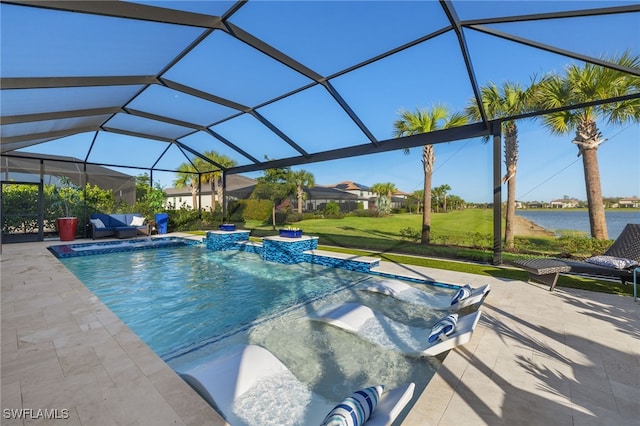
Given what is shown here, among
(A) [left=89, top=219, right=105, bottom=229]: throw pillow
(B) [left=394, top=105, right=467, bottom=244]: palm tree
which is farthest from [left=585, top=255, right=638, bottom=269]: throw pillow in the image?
(A) [left=89, top=219, right=105, bottom=229]: throw pillow

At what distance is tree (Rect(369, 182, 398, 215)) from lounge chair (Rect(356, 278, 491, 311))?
13.7 m

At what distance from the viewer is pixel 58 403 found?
7.11 ft

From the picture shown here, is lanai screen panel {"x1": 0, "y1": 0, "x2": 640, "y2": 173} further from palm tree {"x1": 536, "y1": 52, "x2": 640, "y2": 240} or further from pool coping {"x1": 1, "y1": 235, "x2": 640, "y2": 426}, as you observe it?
pool coping {"x1": 1, "y1": 235, "x2": 640, "y2": 426}

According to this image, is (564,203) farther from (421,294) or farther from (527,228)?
(421,294)

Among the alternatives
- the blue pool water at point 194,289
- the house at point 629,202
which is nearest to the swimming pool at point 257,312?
the blue pool water at point 194,289

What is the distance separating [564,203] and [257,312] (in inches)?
449

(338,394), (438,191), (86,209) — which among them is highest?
(438,191)

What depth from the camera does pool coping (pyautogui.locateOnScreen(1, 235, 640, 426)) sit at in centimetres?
210

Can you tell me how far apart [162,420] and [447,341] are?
2.74 m

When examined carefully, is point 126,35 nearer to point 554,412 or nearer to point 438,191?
point 554,412

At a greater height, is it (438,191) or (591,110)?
(591,110)

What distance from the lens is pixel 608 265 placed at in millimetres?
5105

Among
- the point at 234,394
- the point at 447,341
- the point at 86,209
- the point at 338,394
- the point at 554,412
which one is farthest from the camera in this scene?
the point at 86,209

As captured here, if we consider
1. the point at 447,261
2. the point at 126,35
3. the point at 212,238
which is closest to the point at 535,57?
the point at 447,261
